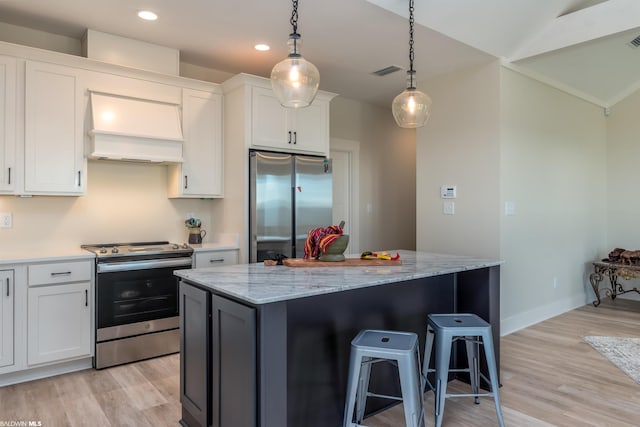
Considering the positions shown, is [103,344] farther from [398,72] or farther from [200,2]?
[398,72]

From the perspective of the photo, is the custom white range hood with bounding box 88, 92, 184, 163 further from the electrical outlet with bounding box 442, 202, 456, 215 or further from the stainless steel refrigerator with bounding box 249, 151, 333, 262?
the electrical outlet with bounding box 442, 202, 456, 215

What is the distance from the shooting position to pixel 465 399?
107 inches

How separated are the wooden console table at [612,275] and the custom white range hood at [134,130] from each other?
486 cm

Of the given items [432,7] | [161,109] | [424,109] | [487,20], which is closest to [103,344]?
[161,109]

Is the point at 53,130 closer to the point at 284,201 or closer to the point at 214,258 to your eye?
the point at 214,258

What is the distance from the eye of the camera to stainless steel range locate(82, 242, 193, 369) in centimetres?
324

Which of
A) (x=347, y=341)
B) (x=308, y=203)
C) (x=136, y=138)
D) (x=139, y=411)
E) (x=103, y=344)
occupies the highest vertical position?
(x=136, y=138)

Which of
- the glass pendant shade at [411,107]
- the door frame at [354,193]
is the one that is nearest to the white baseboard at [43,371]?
the glass pendant shade at [411,107]

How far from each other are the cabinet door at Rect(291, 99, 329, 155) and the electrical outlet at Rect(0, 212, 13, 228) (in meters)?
2.42

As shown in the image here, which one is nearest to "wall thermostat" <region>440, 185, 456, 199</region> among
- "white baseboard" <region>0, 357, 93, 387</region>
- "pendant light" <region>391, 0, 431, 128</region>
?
"pendant light" <region>391, 0, 431, 128</region>

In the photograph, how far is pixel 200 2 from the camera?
9.68 feet

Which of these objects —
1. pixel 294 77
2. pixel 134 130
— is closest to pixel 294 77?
pixel 294 77

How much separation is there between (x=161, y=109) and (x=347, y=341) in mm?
2605

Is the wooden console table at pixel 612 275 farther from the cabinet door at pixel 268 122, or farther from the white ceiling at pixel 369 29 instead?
the cabinet door at pixel 268 122
